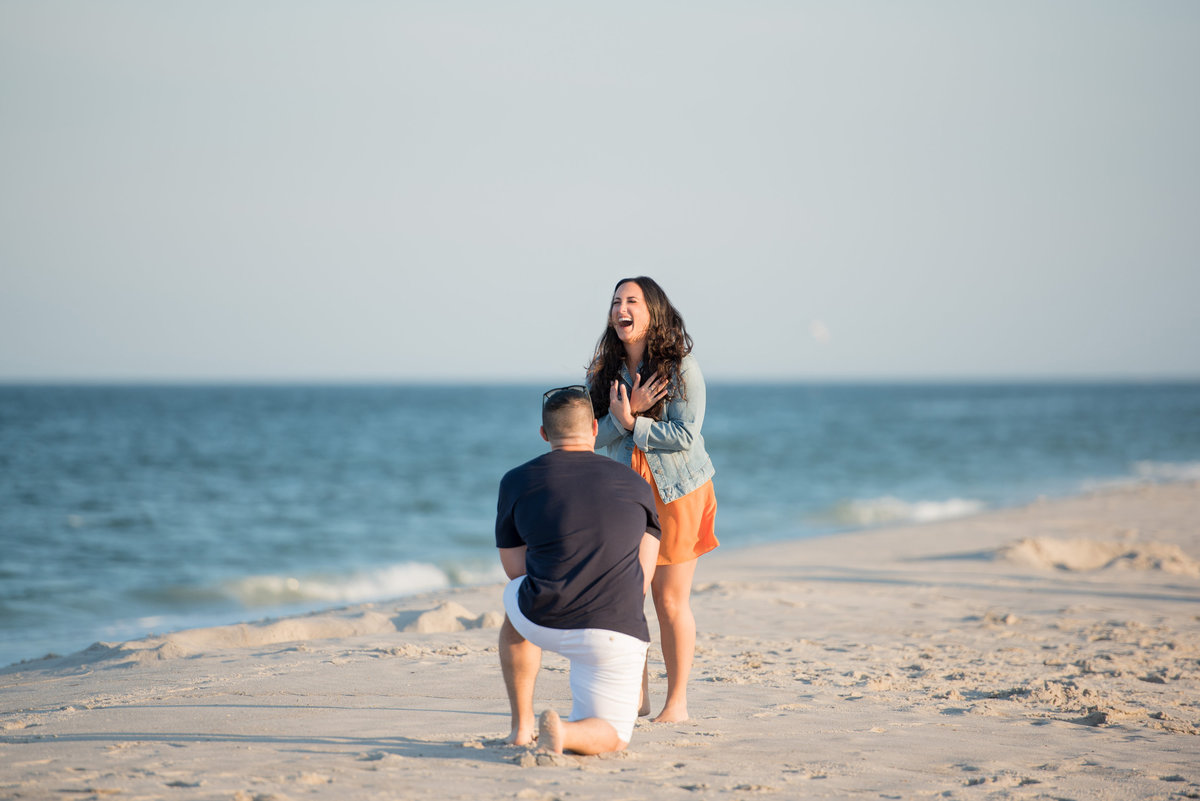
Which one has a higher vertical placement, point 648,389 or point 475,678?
point 648,389

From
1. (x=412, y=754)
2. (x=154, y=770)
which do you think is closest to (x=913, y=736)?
(x=412, y=754)

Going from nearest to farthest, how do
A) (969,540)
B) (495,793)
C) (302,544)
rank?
(495,793) → (969,540) → (302,544)

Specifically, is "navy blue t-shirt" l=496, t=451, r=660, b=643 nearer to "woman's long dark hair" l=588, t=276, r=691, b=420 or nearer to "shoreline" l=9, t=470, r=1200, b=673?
"woman's long dark hair" l=588, t=276, r=691, b=420

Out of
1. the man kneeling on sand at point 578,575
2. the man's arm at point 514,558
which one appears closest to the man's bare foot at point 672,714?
the man kneeling on sand at point 578,575

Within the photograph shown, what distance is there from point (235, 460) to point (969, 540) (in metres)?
18.8

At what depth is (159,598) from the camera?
9766 millimetres

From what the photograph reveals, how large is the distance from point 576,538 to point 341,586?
26.7 ft

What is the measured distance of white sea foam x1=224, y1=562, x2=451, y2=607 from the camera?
9.95 m

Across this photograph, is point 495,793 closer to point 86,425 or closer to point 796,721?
point 796,721

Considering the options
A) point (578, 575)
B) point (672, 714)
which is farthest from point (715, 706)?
point (578, 575)

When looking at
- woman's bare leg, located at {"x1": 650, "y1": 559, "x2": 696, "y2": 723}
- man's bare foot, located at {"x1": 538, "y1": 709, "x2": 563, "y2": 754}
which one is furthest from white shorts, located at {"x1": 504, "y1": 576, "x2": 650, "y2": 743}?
woman's bare leg, located at {"x1": 650, "y1": 559, "x2": 696, "y2": 723}

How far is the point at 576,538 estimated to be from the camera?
3123 millimetres

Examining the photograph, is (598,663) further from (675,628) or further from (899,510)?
(899,510)

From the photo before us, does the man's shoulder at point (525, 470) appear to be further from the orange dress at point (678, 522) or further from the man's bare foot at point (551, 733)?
the man's bare foot at point (551, 733)
